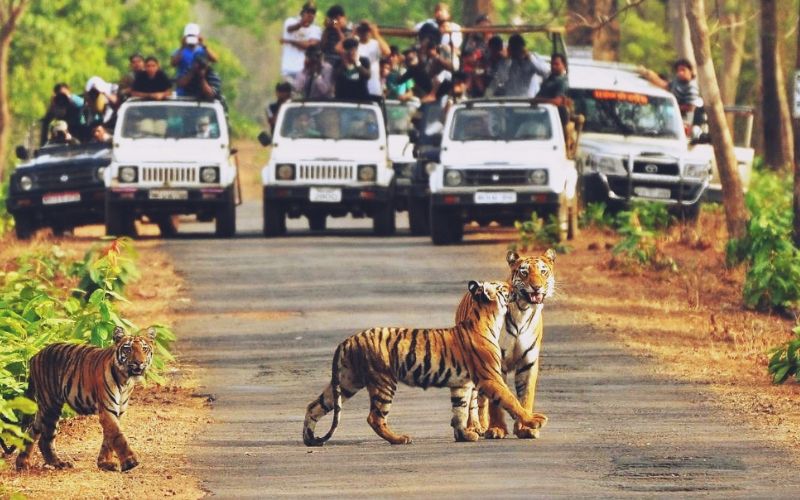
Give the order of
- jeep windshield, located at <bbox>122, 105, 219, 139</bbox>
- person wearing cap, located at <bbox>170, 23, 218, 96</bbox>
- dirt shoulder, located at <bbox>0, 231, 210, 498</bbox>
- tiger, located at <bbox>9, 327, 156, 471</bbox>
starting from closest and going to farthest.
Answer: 1. dirt shoulder, located at <bbox>0, 231, 210, 498</bbox>
2. tiger, located at <bbox>9, 327, 156, 471</bbox>
3. jeep windshield, located at <bbox>122, 105, 219, 139</bbox>
4. person wearing cap, located at <bbox>170, 23, 218, 96</bbox>

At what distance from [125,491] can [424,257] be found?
15502 millimetres

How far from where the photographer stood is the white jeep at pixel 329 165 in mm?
29984

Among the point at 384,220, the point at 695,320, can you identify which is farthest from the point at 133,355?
the point at 384,220

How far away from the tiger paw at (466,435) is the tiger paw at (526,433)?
26cm

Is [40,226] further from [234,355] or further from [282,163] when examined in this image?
[234,355]

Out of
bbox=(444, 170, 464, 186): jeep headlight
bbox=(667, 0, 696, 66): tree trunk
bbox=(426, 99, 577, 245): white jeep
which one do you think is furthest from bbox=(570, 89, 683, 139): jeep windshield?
bbox=(667, 0, 696, 66): tree trunk

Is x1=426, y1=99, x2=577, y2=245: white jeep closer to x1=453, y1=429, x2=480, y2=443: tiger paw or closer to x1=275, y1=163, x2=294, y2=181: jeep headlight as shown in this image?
x1=275, y1=163, x2=294, y2=181: jeep headlight

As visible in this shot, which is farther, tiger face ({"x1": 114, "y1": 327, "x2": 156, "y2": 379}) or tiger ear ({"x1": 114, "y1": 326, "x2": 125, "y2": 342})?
tiger ear ({"x1": 114, "y1": 326, "x2": 125, "y2": 342})

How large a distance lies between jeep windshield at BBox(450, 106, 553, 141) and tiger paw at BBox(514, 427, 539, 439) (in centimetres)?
1519

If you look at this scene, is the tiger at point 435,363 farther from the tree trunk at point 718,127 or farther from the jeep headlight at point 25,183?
the jeep headlight at point 25,183

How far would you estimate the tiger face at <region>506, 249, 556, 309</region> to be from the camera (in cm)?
A: 1358

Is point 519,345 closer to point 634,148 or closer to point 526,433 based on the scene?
point 526,433

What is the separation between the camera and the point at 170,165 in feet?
98.4

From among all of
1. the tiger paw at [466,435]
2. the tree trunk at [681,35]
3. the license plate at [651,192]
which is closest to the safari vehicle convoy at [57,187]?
the license plate at [651,192]
